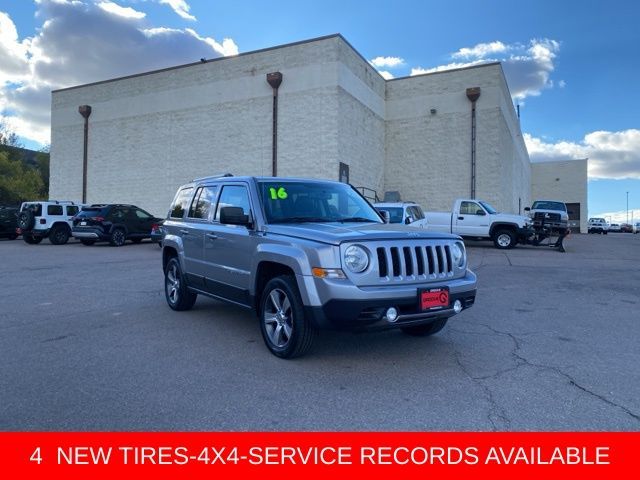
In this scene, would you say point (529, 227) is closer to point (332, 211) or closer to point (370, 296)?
point (332, 211)

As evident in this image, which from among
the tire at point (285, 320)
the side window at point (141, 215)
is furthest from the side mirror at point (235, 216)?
the side window at point (141, 215)

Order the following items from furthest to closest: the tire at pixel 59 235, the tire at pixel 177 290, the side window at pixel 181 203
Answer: the tire at pixel 59 235, the side window at pixel 181 203, the tire at pixel 177 290

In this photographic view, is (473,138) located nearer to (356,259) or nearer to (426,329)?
(426,329)

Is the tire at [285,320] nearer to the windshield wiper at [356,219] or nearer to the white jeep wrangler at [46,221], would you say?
the windshield wiper at [356,219]

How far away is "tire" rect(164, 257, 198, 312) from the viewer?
23.3ft

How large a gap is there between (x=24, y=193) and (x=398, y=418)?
170 feet

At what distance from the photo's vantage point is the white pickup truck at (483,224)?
1928 cm

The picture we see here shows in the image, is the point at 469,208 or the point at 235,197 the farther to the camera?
the point at 469,208

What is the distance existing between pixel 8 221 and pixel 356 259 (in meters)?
24.6

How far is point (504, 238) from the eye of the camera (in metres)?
19.6

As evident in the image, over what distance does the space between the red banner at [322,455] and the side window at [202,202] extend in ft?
12.3

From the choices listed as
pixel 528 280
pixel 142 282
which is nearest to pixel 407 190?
pixel 528 280

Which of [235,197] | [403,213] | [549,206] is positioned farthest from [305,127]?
[235,197]

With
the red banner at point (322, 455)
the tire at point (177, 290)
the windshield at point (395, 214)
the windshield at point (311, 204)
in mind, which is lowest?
the red banner at point (322, 455)
